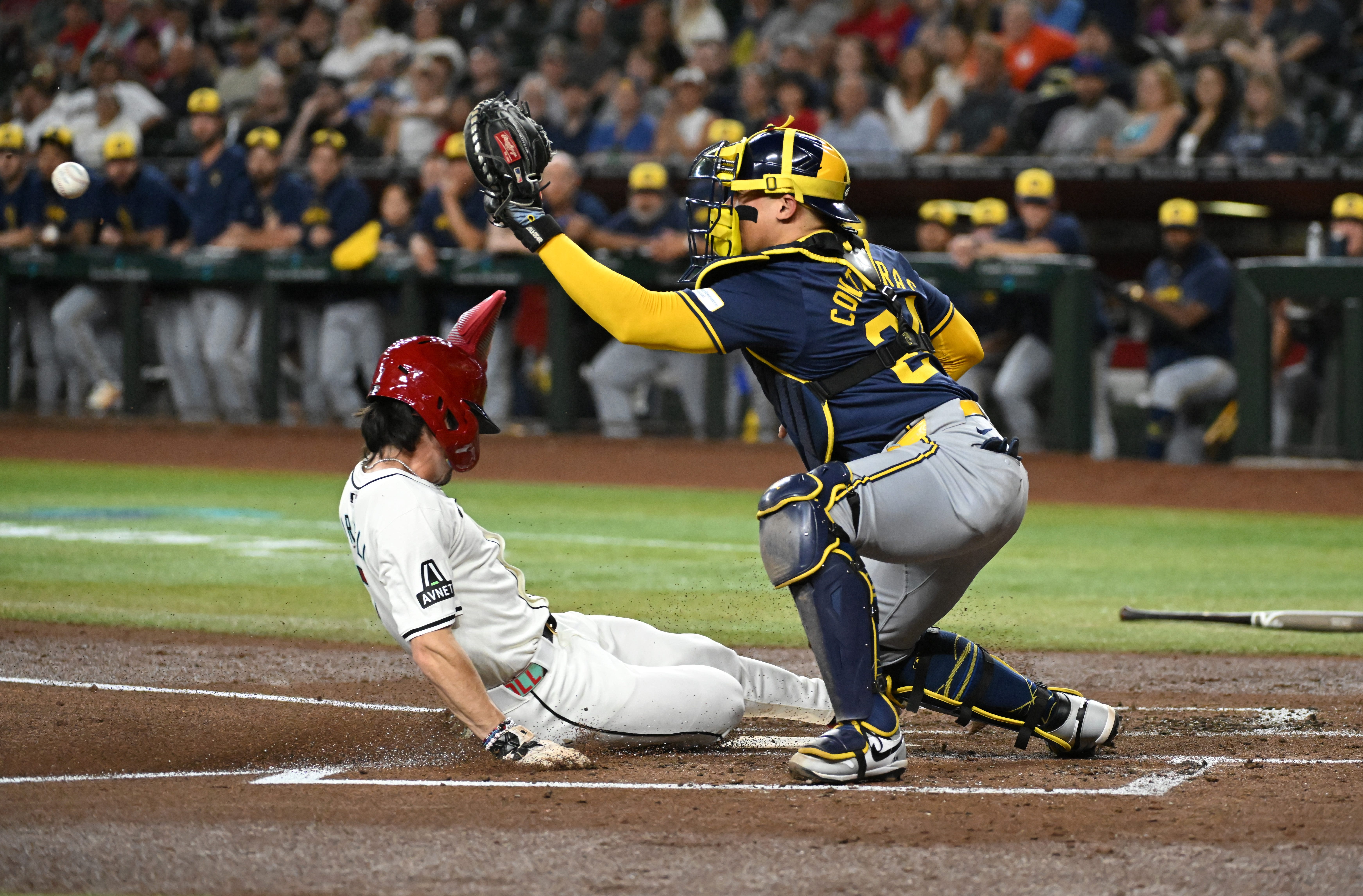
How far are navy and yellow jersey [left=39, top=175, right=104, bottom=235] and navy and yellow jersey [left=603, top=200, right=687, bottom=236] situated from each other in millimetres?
4871

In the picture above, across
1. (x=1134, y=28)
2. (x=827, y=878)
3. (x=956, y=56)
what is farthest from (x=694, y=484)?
(x=827, y=878)

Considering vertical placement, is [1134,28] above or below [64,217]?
above

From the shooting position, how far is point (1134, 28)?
1408cm

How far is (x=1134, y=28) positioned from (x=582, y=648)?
11.2 meters

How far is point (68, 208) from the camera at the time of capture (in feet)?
49.6

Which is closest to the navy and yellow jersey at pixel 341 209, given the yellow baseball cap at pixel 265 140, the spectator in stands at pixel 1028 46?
the yellow baseball cap at pixel 265 140

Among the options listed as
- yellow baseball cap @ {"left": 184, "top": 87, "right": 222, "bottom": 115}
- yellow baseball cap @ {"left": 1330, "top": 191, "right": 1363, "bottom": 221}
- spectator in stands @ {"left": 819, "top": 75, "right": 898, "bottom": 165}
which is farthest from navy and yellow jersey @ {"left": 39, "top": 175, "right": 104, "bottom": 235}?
yellow baseball cap @ {"left": 1330, "top": 191, "right": 1363, "bottom": 221}

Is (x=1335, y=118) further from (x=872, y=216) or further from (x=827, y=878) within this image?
(x=827, y=878)

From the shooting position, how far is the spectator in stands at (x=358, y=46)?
17.2m

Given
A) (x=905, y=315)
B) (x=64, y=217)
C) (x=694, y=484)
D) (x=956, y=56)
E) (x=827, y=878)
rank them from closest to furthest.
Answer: (x=827, y=878), (x=905, y=315), (x=694, y=484), (x=956, y=56), (x=64, y=217)

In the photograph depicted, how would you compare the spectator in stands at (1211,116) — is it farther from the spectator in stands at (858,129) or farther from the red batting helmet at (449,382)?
the red batting helmet at (449,382)

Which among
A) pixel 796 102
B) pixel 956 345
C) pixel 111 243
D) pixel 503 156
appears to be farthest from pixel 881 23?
pixel 503 156

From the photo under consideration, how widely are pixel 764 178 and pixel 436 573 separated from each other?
4.04ft

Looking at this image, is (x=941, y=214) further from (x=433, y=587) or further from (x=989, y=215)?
(x=433, y=587)
